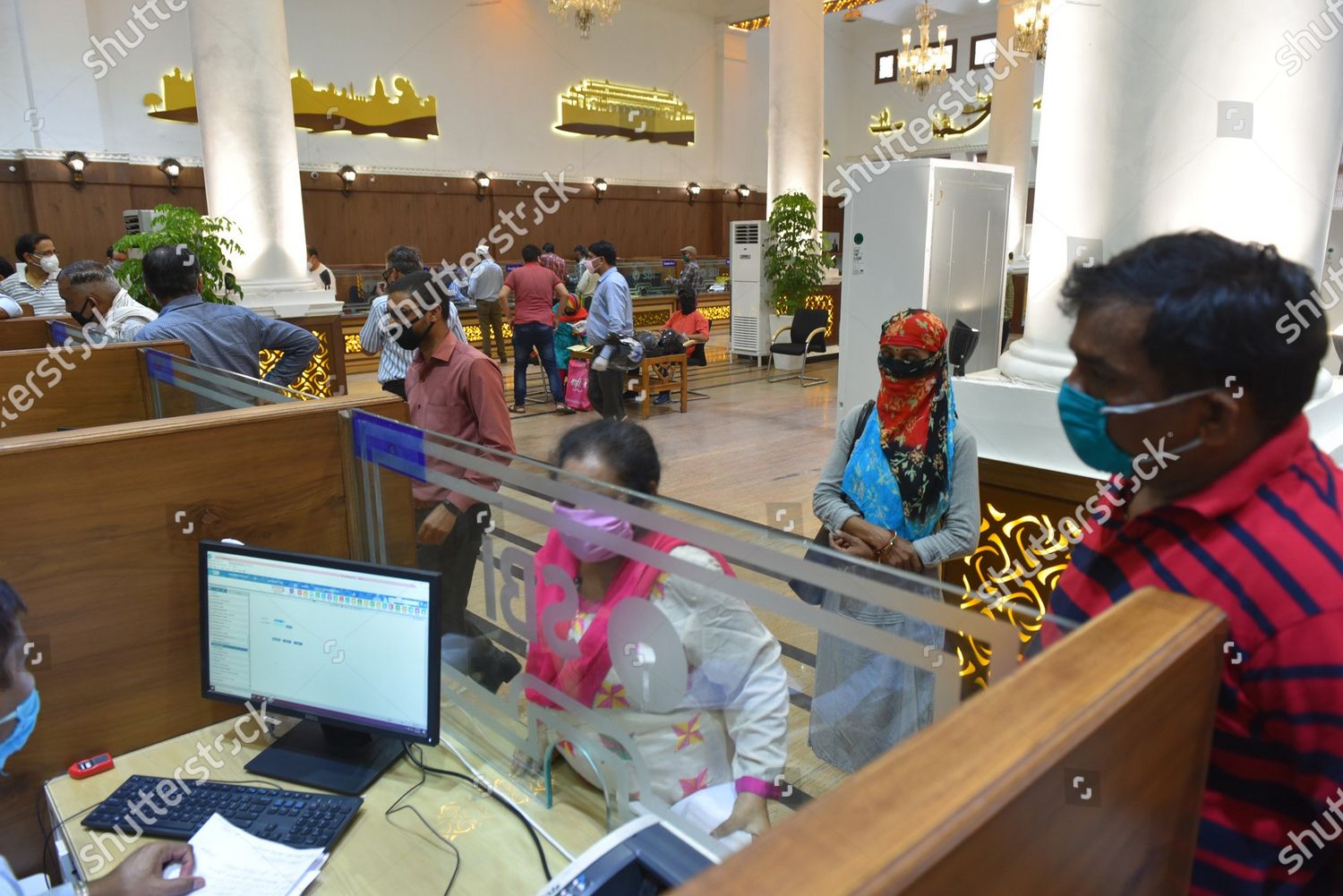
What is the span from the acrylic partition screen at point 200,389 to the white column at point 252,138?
3.65m

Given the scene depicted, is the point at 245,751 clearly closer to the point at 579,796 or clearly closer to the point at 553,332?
the point at 579,796

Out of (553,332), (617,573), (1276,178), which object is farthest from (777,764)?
(553,332)

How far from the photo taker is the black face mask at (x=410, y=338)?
2.67 meters

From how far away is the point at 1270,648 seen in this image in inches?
31.9

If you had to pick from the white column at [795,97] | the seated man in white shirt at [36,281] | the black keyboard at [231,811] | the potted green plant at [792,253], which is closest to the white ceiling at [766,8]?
the white column at [795,97]

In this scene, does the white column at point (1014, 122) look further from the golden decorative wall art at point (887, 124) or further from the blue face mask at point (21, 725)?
the blue face mask at point (21, 725)

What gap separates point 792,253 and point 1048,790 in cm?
969

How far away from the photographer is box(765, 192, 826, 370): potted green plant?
985 centimetres

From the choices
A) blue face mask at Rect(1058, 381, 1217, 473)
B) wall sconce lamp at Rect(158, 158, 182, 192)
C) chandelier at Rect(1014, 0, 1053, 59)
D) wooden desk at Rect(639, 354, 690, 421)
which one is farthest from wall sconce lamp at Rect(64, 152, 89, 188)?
blue face mask at Rect(1058, 381, 1217, 473)

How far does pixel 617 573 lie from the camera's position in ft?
4.01

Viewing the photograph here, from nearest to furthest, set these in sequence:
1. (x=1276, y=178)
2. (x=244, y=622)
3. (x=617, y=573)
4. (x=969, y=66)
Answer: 1. (x=617, y=573)
2. (x=244, y=622)
3. (x=1276, y=178)
4. (x=969, y=66)

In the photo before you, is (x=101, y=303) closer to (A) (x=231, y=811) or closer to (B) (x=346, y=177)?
(A) (x=231, y=811)

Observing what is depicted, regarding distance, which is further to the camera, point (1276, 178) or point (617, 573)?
point (1276, 178)

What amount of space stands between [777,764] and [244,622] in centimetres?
102
